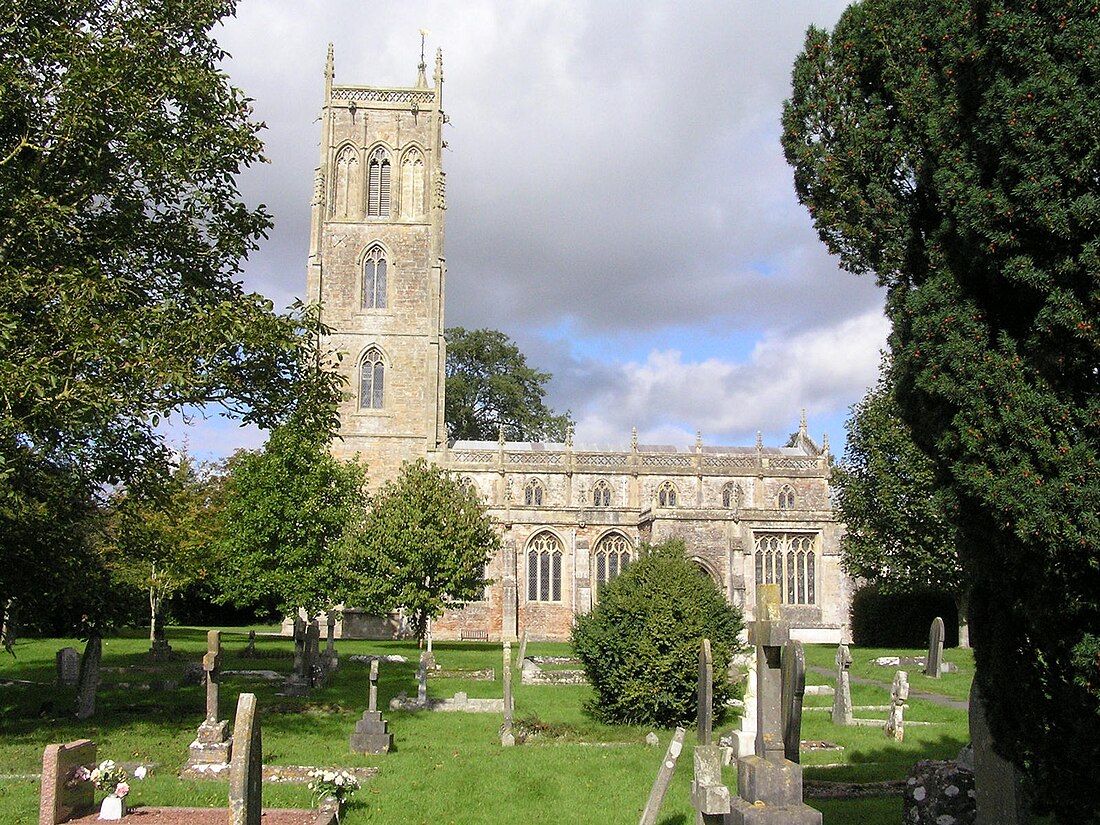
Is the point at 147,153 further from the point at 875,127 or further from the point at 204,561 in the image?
the point at 204,561

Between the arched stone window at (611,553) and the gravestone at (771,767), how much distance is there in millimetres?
34373

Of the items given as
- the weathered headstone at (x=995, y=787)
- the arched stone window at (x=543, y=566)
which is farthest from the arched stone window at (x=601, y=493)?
the weathered headstone at (x=995, y=787)

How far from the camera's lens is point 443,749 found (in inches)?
537

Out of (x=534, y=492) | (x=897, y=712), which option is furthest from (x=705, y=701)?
(x=534, y=492)

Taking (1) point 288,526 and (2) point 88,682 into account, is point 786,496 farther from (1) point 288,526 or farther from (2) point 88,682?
(2) point 88,682

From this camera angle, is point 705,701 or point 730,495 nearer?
point 705,701

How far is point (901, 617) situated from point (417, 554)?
803 inches

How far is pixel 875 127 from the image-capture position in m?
8.79

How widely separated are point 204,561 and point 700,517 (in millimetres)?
19328

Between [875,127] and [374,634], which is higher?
[875,127]

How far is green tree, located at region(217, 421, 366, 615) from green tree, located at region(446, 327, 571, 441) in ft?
83.5

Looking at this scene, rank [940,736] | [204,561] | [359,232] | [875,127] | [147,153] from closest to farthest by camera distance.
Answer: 1. [875,127]
2. [147,153]
3. [940,736]
4. [204,561]
5. [359,232]

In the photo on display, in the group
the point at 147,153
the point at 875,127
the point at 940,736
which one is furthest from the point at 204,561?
the point at 875,127

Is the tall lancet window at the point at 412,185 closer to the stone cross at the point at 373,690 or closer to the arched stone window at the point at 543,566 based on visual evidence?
the arched stone window at the point at 543,566
